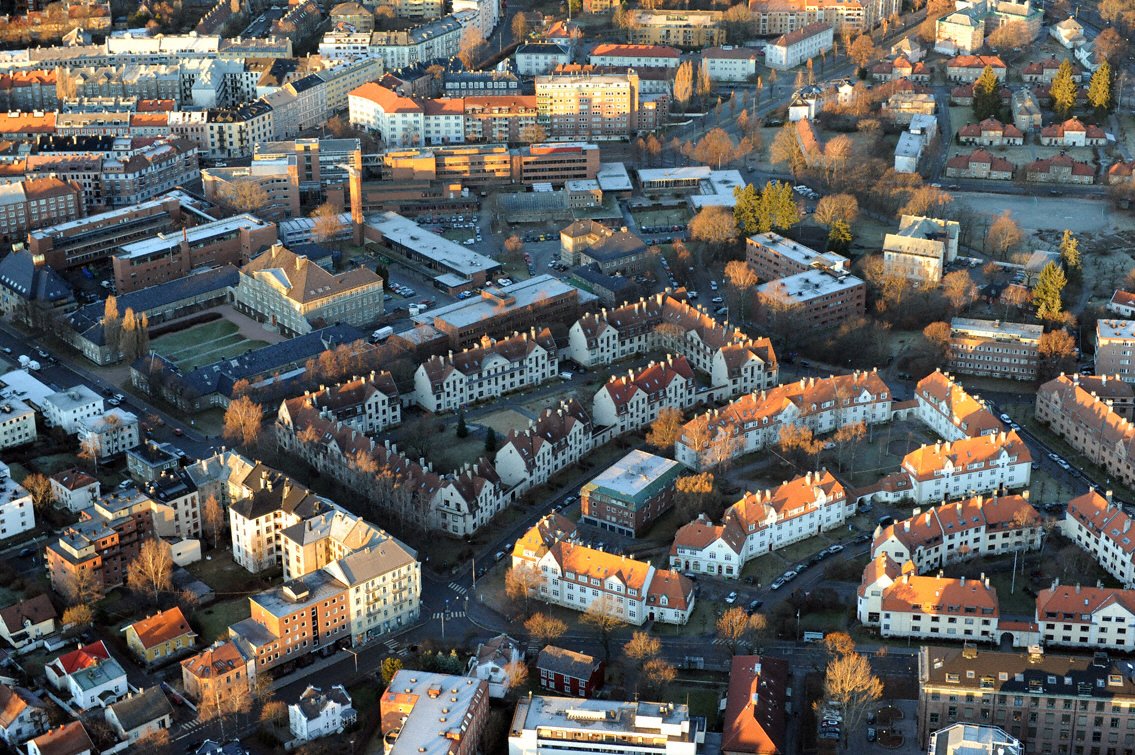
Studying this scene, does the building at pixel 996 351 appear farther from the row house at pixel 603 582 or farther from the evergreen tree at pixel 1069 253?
the row house at pixel 603 582

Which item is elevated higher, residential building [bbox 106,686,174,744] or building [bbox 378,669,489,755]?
building [bbox 378,669,489,755]

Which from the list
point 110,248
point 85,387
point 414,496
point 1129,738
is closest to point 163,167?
point 110,248

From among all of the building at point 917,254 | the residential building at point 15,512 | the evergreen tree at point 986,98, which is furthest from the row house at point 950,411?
the evergreen tree at point 986,98

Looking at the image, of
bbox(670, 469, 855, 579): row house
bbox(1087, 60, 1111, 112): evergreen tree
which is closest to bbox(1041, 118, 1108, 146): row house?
bbox(1087, 60, 1111, 112): evergreen tree

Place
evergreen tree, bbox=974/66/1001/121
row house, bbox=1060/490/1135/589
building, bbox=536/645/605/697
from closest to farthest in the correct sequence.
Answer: building, bbox=536/645/605/697 < row house, bbox=1060/490/1135/589 < evergreen tree, bbox=974/66/1001/121

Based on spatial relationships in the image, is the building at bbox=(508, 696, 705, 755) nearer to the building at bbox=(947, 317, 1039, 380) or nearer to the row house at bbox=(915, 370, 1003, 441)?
the row house at bbox=(915, 370, 1003, 441)

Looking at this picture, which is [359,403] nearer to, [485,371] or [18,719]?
[485,371]
